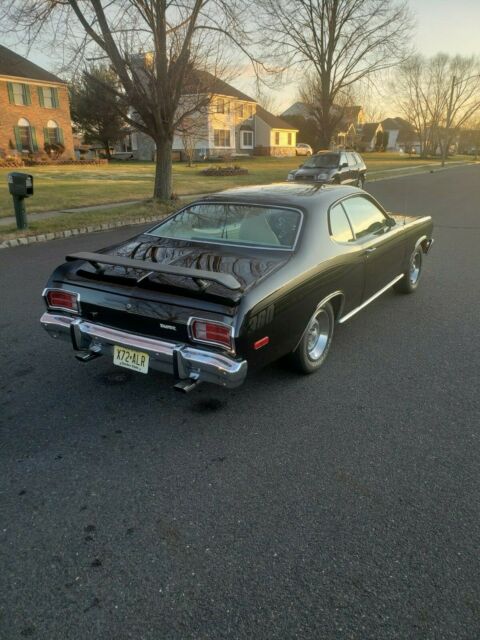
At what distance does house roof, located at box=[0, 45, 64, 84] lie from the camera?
3051cm

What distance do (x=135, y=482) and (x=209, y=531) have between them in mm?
566

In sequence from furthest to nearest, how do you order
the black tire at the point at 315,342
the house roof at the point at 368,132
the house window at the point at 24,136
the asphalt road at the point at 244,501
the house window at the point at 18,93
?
the house roof at the point at 368,132
the house window at the point at 24,136
the house window at the point at 18,93
the black tire at the point at 315,342
the asphalt road at the point at 244,501

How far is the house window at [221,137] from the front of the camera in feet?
145

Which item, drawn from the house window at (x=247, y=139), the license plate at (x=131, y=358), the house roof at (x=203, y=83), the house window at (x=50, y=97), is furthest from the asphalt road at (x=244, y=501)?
the house window at (x=247, y=139)

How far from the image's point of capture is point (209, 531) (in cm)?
234

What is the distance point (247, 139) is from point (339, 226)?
164 feet

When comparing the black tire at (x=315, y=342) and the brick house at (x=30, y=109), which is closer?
the black tire at (x=315, y=342)

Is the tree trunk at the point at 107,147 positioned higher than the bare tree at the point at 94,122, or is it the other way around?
the bare tree at the point at 94,122

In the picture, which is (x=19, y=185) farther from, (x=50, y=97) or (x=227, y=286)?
(x=50, y=97)

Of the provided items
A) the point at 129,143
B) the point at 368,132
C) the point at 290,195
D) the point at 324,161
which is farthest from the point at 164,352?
the point at 368,132

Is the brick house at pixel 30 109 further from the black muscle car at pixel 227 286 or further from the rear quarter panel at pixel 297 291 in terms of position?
the rear quarter panel at pixel 297 291

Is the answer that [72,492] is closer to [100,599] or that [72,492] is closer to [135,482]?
[135,482]

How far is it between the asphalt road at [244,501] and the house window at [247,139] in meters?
49.6

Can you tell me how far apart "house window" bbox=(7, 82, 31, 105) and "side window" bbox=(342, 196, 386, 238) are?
3468cm
